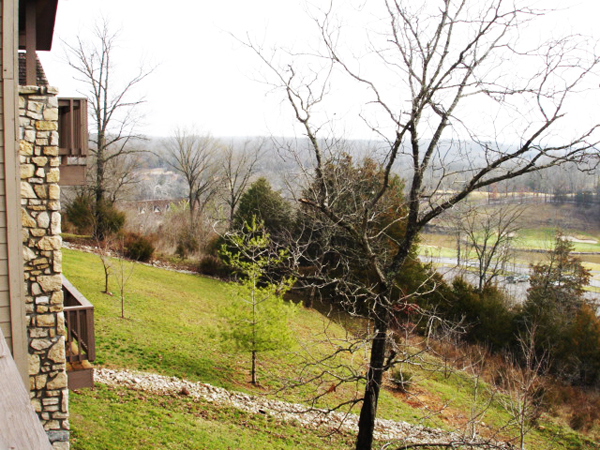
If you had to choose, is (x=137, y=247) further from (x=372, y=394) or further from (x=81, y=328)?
(x=372, y=394)

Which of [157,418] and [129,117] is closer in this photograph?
[157,418]

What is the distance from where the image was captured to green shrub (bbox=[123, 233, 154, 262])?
22016 mm

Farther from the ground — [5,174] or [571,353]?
[5,174]

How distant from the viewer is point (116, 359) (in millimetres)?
10031

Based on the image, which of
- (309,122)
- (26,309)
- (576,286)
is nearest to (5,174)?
(26,309)

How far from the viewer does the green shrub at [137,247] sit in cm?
2202

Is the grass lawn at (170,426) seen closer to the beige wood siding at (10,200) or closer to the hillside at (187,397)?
the hillside at (187,397)

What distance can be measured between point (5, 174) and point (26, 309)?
4.37ft

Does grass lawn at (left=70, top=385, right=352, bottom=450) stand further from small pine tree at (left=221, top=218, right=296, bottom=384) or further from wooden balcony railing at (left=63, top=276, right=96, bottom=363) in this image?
small pine tree at (left=221, top=218, right=296, bottom=384)

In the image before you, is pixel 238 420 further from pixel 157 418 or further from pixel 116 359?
pixel 116 359

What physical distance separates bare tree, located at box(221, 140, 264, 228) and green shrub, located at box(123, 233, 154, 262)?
21.4 ft

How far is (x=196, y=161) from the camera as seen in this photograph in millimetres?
31500

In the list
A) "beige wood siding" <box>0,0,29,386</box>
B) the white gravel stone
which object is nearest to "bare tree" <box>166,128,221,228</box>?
the white gravel stone

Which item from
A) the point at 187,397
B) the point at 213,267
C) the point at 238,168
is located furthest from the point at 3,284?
the point at 238,168
